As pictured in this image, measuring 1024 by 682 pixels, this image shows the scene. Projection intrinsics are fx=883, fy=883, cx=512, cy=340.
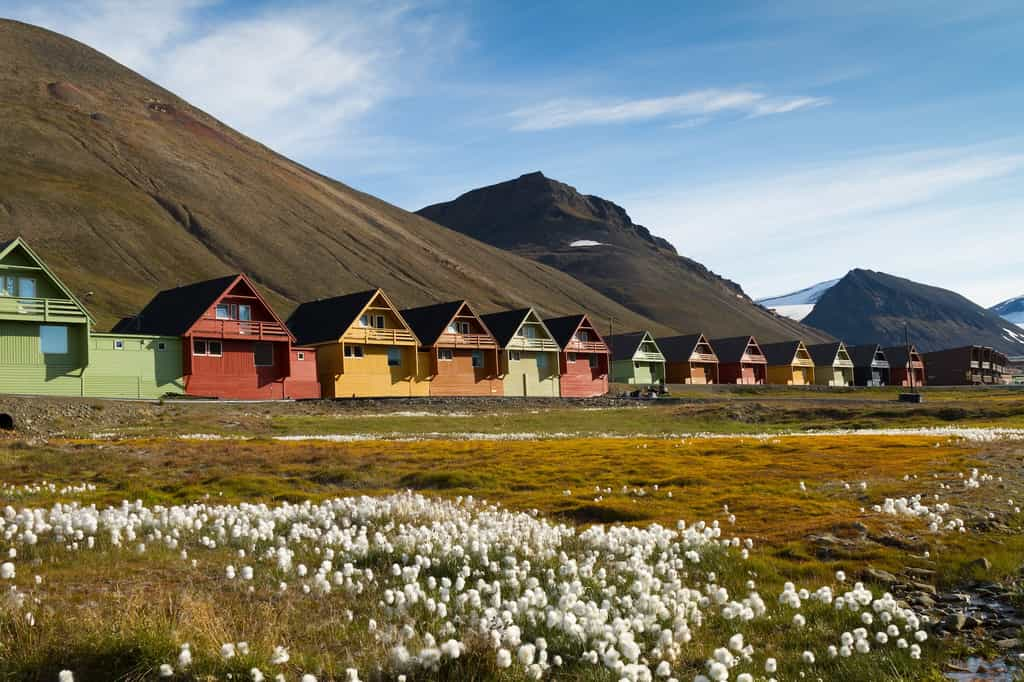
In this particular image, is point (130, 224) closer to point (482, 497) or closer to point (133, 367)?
point (133, 367)

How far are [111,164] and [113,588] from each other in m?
193

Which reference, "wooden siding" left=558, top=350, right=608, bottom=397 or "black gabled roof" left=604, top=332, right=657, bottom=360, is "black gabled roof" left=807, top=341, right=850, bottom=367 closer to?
"black gabled roof" left=604, top=332, right=657, bottom=360

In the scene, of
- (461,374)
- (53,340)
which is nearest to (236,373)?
(53,340)

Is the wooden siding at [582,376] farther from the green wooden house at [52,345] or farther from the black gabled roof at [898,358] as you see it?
the black gabled roof at [898,358]

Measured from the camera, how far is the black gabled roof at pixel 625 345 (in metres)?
114

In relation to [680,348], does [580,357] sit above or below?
below

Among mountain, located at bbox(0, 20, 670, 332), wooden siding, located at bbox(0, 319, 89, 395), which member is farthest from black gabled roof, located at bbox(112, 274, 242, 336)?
mountain, located at bbox(0, 20, 670, 332)

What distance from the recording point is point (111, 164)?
183 m

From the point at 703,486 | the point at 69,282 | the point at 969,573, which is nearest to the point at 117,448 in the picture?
the point at 703,486

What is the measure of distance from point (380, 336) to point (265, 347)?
392 inches

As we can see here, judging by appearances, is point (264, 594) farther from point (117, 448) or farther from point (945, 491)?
point (117, 448)

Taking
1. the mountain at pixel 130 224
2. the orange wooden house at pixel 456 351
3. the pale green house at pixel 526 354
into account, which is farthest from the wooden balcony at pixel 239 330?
the mountain at pixel 130 224

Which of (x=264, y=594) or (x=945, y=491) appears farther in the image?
(x=945, y=491)

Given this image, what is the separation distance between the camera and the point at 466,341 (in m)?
82.4
